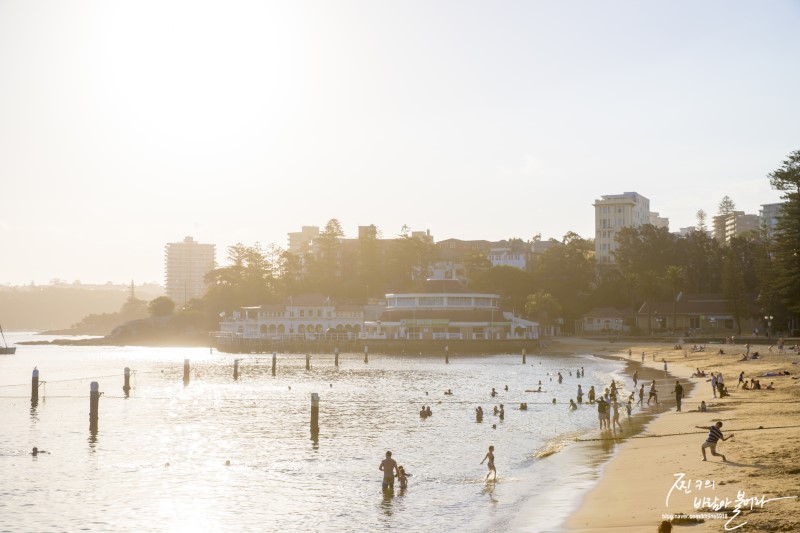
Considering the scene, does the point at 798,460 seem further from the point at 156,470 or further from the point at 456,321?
the point at 456,321

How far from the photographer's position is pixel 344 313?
160 metres

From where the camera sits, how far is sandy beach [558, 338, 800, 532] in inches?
749

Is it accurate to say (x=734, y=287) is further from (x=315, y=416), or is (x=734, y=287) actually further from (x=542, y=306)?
(x=315, y=416)

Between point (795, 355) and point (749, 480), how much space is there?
174 ft

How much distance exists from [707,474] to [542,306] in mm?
127409

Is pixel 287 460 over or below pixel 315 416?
below

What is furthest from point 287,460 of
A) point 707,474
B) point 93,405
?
point 707,474

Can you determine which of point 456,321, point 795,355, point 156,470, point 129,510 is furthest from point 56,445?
point 456,321

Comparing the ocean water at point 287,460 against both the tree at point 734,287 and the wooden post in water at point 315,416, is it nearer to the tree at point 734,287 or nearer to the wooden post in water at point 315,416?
the wooden post in water at point 315,416

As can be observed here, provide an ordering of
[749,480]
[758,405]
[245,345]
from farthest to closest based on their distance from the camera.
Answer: [245,345] → [758,405] → [749,480]

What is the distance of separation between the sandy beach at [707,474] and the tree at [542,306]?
103 meters

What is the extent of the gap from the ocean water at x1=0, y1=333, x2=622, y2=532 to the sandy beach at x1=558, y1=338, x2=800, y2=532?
5.17 ft

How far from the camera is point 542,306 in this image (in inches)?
5906

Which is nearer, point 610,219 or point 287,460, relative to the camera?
point 287,460
